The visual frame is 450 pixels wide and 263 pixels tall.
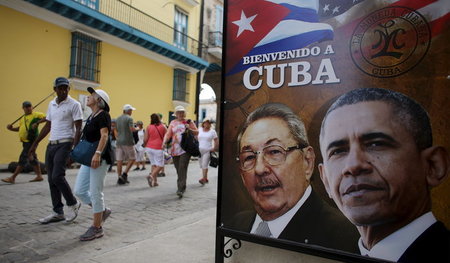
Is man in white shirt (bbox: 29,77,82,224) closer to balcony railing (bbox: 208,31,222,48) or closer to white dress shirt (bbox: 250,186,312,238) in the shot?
white dress shirt (bbox: 250,186,312,238)

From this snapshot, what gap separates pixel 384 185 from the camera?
1.86 metres

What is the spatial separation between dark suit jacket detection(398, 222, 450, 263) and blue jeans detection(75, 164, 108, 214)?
3161 mm

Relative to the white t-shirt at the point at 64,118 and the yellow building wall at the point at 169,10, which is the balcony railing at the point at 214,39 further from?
the white t-shirt at the point at 64,118

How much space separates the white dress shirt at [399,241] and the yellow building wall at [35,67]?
11.5m

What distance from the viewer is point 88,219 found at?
4.58m

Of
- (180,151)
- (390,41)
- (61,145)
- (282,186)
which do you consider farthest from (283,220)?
(180,151)

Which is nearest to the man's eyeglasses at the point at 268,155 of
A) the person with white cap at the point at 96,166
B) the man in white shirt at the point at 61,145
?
the person with white cap at the point at 96,166

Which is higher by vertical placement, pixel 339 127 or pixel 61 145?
pixel 339 127

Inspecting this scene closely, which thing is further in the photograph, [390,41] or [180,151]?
[180,151]

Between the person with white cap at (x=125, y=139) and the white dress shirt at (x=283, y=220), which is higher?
the person with white cap at (x=125, y=139)

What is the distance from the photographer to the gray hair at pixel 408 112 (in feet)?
5.87

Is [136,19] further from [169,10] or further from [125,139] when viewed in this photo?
[125,139]

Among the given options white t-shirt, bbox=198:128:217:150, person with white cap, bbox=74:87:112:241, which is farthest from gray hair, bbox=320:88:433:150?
white t-shirt, bbox=198:128:217:150

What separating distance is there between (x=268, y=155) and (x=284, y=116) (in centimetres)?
30
